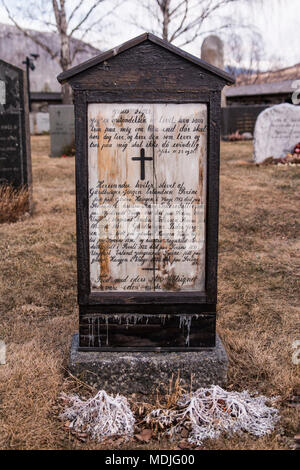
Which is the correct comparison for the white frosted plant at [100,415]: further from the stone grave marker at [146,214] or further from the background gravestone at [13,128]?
the background gravestone at [13,128]

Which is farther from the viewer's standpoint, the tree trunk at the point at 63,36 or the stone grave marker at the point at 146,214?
the tree trunk at the point at 63,36

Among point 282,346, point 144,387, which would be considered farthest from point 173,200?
point 282,346

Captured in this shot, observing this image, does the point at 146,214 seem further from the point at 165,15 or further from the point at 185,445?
the point at 165,15

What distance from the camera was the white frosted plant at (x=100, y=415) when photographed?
2428 millimetres

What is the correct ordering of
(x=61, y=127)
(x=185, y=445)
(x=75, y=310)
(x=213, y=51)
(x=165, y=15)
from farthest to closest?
(x=213, y=51) < (x=165, y=15) < (x=61, y=127) < (x=75, y=310) < (x=185, y=445)

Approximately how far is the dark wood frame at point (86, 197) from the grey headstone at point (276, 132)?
898cm

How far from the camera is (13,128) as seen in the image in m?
6.64

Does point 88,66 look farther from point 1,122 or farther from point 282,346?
point 1,122

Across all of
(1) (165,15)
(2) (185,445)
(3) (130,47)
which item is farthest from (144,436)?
(1) (165,15)

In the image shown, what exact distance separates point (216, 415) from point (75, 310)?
5.74ft

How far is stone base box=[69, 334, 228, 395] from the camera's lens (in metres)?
2.77

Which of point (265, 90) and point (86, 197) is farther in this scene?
point (265, 90)

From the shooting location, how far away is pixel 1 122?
6590 mm

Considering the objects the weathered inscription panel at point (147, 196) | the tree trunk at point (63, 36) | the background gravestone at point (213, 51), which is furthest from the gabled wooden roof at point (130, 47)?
the background gravestone at point (213, 51)
